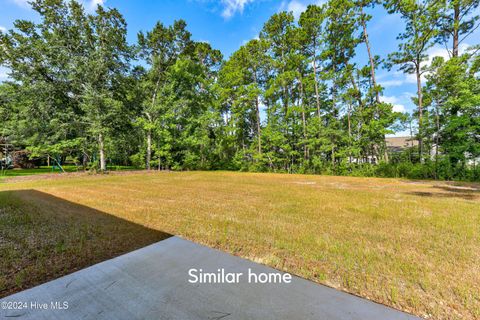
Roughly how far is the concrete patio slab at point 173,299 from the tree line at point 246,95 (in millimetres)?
13643

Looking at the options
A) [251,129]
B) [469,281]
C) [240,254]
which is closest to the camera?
[469,281]

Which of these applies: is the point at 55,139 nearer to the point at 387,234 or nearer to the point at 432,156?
the point at 387,234

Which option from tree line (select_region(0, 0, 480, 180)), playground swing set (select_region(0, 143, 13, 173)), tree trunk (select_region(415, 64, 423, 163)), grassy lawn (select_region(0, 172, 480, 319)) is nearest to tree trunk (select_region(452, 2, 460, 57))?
tree line (select_region(0, 0, 480, 180))

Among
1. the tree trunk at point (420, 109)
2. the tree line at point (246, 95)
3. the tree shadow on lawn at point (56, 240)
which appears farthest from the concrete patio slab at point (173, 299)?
the tree trunk at point (420, 109)

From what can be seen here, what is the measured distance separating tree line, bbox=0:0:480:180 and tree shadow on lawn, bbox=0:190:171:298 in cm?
1057

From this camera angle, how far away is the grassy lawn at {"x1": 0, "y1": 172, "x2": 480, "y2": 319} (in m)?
1.86

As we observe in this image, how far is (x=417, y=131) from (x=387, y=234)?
13744 millimetres

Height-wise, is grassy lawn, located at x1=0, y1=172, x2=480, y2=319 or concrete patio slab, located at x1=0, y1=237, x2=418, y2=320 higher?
concrete patio slab, located at x1=0, y1=237, x2=418, y2=320

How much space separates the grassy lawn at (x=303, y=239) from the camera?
6.11 feet

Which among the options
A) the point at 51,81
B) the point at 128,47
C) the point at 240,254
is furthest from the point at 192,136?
the point at 240,254

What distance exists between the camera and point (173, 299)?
1.60 metres

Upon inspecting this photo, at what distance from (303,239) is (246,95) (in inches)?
678

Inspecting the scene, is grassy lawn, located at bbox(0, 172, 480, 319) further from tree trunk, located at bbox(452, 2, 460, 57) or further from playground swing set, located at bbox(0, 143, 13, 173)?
playground swing set, located at bbox(0, 143, 13, 173)

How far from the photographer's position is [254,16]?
56.3ft
